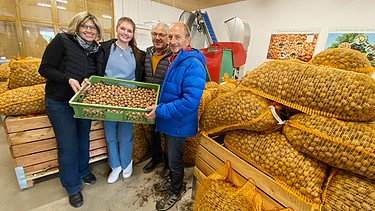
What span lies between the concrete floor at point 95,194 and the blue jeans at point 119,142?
0.21 meters

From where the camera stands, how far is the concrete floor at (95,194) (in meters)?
1.46

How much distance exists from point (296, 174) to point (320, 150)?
0.52 feet

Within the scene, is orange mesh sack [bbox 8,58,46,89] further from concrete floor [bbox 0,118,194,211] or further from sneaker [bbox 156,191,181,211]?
sneaker [bbox 156,191,181,211]

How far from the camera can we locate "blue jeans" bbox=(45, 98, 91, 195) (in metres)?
1.29

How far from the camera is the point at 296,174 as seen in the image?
0.85 meters

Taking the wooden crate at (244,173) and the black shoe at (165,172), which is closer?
the wooden crate at (244,173)

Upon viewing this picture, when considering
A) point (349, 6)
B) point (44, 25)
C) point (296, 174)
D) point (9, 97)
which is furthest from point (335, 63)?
point (44, 25)

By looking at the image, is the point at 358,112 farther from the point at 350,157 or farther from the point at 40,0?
the point at 40,0

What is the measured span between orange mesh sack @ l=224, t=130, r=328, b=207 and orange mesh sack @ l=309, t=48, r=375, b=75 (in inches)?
18.3

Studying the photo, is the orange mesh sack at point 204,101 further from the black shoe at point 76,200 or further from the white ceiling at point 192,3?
the white ceiling at point 192,3

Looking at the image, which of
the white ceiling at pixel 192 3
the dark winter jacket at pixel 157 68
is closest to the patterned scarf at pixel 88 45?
the dark winter jacket at pixel 157 68

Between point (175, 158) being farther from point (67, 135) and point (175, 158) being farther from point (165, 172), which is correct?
point (67, 135)

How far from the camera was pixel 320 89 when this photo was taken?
0.81 meters

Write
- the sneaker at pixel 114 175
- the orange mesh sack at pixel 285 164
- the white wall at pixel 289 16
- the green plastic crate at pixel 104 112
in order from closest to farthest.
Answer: the orange mesh sack at pixel 285 164
the green plastic crate at pixel 104 112
the sneaker at pixel 114 175
the white wall at pixel 289 16
